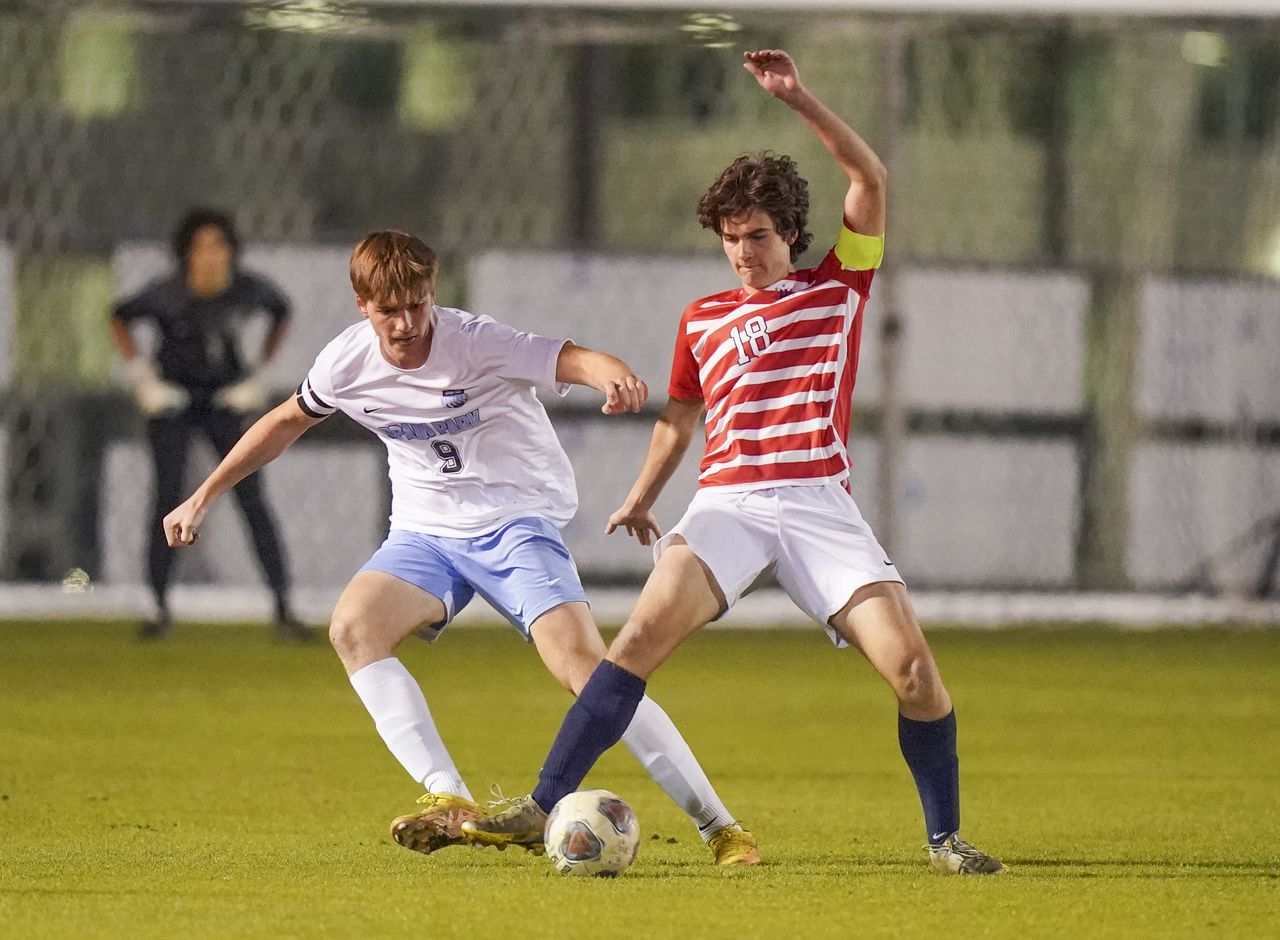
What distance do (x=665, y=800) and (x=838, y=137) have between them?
2.21 meters

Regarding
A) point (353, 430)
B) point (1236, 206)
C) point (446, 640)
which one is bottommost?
point (446, 640)

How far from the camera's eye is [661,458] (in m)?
5.20

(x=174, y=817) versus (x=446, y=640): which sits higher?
(x=174, y=817)

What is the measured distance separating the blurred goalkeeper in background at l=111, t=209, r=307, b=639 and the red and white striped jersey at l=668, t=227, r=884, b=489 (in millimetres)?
5821

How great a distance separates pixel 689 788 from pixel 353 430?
793 centimetres

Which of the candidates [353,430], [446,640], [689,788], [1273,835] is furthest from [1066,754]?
[353,430]

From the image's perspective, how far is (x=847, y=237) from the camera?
5.11 meters

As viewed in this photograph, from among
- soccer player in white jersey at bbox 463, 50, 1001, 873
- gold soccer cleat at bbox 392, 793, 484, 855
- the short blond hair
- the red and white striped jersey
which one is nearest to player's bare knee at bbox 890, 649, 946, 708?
soccer player in white jersey at bbox 463, 50, 1001, 873

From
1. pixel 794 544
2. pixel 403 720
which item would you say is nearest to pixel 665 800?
pixel 403 720

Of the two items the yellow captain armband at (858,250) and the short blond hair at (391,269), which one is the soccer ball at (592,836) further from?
the yellow captain armband at (858,250)

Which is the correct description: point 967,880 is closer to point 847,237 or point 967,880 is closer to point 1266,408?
point 847,237

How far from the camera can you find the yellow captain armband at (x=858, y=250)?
201 inches

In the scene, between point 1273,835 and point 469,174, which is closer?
point 1273,835

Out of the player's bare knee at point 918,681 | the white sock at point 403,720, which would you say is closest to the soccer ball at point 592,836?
the white sock at point 403,720
